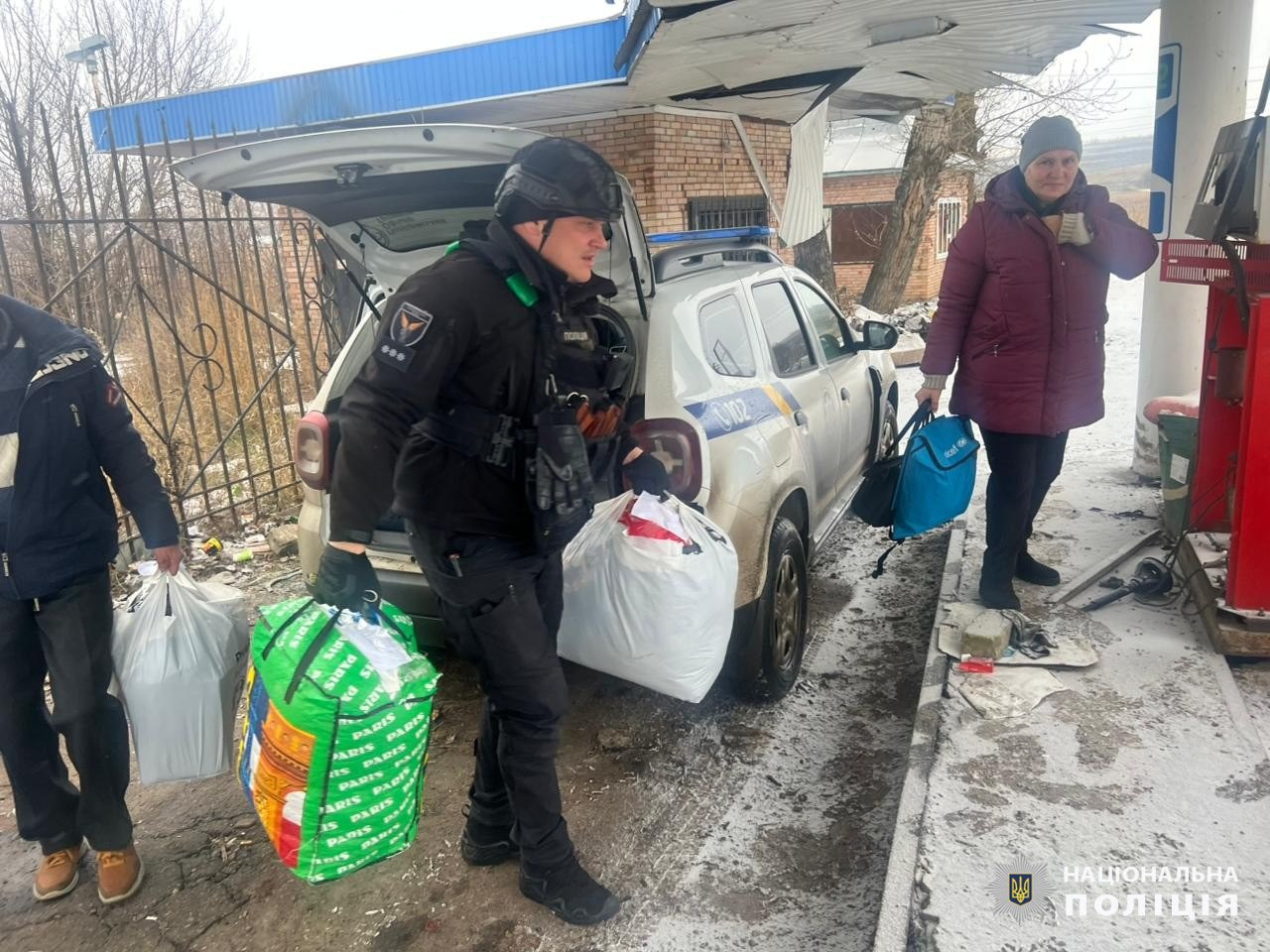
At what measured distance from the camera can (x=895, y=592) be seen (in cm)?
472

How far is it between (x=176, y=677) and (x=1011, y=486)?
298 cm

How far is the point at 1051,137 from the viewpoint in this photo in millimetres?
3180

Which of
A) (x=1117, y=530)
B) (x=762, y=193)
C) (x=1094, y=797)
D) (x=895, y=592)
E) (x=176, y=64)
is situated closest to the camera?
(x=1094, y=797)

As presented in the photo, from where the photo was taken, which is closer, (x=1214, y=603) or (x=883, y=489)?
(x=1214, y=603)

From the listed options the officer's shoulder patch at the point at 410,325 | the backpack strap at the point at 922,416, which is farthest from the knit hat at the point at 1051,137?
the officer's shoulder patch at the point at 410,325

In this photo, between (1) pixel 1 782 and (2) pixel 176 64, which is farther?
(2) pixel 176 64

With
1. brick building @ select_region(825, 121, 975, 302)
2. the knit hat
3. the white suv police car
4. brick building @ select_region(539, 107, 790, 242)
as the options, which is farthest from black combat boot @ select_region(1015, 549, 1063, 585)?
brick building @ select_region(825, 121, 975, 302)

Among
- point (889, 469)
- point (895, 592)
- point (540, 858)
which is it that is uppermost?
point (889, 469)

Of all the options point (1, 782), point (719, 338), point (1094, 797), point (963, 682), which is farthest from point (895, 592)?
→ point (1, 782)

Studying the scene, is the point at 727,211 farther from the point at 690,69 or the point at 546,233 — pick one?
the point at 546,233

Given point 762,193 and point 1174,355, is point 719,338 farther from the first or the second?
point 762,193

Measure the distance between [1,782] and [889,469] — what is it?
3807 mm

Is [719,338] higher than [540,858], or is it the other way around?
[719,338]

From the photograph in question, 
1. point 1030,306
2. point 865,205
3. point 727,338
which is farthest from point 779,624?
point 865,205
